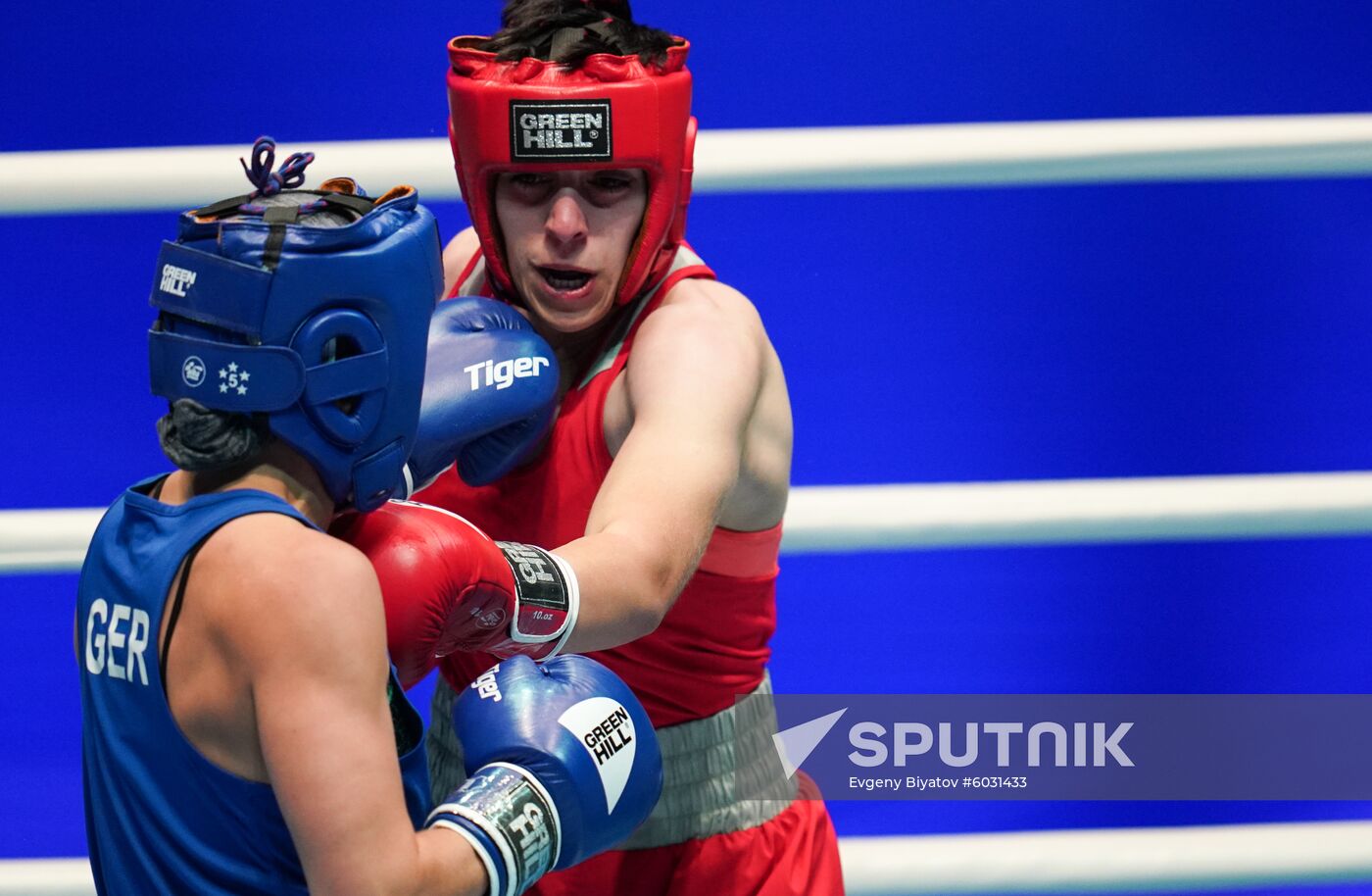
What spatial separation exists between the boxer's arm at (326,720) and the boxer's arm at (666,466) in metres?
0.44

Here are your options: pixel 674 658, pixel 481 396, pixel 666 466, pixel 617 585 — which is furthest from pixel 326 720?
pixel 674 658

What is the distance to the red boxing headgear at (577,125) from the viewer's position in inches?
83.4

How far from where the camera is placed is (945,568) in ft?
12.1

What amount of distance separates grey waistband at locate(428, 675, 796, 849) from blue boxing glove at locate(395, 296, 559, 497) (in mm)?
360

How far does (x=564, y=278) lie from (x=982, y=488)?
0.99 m

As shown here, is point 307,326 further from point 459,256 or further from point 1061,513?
point 1061,513

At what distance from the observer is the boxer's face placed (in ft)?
7.11

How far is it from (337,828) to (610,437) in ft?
2.84

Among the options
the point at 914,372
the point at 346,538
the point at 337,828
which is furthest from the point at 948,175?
the point at 337,828

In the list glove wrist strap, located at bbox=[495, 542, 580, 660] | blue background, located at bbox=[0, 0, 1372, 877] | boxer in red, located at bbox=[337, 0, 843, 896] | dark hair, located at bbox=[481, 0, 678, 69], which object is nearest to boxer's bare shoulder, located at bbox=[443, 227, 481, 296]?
boxer in red, located at bbox=[337, 0, 843, 896]

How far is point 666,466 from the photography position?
1.93m

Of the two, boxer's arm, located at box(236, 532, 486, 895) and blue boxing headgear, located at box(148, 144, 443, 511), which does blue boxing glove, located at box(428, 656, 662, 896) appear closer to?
boxer's arm, located at box(236, 532, 486, 895)

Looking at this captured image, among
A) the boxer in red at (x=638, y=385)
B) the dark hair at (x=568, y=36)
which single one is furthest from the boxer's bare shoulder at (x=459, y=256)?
the dark hair at (x=568, y=36)

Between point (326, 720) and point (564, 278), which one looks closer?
point (326, 720)
